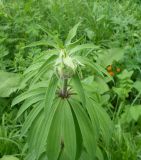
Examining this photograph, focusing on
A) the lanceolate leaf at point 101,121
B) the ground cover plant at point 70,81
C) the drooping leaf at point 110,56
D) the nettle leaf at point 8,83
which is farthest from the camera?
the drooping leaf at point 110,56

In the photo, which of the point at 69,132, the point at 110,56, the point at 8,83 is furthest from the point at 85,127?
the point at 110,56

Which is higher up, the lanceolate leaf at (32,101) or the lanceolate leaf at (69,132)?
the lanceolate leaf at (32,101)

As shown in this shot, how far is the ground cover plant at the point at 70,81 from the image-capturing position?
1.71 meters

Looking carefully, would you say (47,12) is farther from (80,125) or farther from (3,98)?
(80,125)

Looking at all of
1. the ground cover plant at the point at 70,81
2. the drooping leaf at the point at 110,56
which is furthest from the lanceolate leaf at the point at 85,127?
the drooping leaf at the point at 110,56

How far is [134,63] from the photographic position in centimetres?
302

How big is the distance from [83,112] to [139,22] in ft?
5.91

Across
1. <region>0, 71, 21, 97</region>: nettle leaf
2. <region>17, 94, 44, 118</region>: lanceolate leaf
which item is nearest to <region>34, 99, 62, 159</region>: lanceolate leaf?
<region>17, 94, 44, 118</region>: lanceolate leaf

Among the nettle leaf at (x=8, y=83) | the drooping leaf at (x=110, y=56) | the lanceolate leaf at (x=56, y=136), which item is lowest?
the lanceolate leaf at (x=56, y=136)

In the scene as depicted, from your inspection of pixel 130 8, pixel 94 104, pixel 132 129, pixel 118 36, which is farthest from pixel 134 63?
pixel 94 104

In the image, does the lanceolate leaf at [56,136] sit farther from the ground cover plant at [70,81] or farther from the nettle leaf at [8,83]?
the nettle leaf at [8,83]

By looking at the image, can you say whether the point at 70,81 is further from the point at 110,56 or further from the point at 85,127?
the point at 110,56

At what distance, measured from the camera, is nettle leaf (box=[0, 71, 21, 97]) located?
2.82m

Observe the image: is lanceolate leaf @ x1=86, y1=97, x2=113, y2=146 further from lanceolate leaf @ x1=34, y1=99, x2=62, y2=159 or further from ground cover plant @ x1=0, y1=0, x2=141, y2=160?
lanceolate leaf @ x1=34, y1=99, x2=62, y2=159
